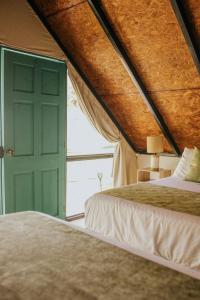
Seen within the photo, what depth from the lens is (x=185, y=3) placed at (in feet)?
9.14

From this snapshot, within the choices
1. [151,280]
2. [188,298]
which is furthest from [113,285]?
[188,298]

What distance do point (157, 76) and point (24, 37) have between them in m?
1.59

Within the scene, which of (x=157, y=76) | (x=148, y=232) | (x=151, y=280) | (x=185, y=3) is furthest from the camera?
(x=157, y=76)

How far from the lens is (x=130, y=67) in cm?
370

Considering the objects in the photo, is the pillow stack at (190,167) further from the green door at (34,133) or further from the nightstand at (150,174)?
the green door at (34,133)

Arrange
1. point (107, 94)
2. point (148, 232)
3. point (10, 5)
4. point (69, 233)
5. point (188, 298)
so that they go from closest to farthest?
1. point (188, 298)
2. point (69, 233)
3. point (148, 232)
4. point (10, 5)
5. point (107, 94)

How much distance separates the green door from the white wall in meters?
1.58

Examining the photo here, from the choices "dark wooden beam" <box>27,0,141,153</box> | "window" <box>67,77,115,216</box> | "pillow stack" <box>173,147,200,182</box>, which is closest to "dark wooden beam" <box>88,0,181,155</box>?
"pillow stack" <box>173,147,200,182</box>

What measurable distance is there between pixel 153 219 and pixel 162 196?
456 mm

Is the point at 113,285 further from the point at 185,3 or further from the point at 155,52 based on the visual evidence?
the point at 155,52

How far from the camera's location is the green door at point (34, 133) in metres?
3.37

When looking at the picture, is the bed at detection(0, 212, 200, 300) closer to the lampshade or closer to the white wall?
the lampshade

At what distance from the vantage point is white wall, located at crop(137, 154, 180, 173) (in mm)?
4649

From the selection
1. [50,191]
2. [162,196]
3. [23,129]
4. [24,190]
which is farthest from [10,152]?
[162,196]
